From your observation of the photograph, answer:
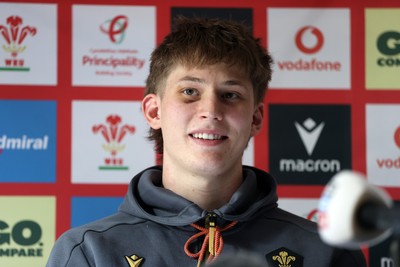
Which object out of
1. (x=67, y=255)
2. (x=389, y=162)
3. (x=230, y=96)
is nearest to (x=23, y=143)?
(x=67, y=255)

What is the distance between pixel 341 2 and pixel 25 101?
115cm

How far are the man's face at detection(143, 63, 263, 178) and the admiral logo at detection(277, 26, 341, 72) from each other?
826mm

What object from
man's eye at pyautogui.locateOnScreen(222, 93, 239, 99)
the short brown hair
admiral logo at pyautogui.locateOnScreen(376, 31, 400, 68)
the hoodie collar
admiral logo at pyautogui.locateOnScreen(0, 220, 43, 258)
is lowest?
admiral logo at pyautogui.locateOnScreen(0, 220, 43, 258)

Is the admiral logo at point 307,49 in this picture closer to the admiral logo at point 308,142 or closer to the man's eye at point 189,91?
the admiral logo at point 308,142

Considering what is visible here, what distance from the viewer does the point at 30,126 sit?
→ 8.07 feet

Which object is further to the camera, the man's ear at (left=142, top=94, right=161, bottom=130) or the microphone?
the man's ear at (left=142, top=94, right=161, bottom=130)

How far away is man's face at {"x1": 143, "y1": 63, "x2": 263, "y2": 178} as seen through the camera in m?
1.62

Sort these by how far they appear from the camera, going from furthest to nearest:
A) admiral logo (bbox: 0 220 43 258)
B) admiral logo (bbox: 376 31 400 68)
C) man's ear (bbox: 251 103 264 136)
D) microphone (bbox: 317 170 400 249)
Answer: admiral logo (bbox: 376 31 400 68), admiral logo (bbox: 0 220 43 258), man's ear (bbox: 251 103 264 136), microphone (bbox: 317 170 400 249)

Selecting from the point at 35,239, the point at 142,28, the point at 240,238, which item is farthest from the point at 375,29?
the point at 35,239

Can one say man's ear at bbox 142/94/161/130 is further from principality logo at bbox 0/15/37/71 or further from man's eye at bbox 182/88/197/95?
principality logo at bbox 0/15/37/71

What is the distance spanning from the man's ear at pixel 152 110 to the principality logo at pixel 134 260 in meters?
0.36

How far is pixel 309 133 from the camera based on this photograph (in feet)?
8.25

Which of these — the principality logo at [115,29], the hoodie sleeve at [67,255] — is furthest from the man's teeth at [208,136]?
the principality logo at [115,29]

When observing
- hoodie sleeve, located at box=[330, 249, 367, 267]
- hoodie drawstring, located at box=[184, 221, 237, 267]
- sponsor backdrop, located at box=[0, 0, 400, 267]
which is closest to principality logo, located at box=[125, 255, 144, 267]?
hoodie drawstring, located at box=[184, 221, 237, 267]
